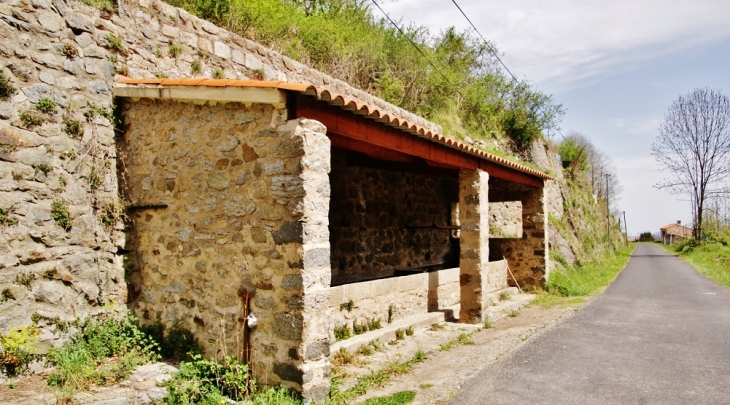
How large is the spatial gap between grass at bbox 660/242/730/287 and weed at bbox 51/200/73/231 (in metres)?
16.2

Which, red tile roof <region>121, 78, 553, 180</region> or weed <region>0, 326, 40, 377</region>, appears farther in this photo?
weed <region>0, 326, 40, 377</region>

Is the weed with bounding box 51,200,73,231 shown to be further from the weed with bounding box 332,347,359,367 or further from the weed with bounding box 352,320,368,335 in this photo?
the weed with bounding box 352,320,368,335

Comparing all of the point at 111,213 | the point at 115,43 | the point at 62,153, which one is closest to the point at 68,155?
the point at 62,153

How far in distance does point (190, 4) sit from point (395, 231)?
6.22 metres

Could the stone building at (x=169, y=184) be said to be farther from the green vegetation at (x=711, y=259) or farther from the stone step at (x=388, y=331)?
the green vegetation at (x=711, y=259)

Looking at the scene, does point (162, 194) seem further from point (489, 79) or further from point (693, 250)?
point (693, 250)

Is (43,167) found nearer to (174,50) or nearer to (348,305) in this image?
(174,50)

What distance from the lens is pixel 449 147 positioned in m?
7.13

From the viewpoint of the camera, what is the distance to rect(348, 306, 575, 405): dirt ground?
4762 mm

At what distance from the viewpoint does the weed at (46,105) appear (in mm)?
4683

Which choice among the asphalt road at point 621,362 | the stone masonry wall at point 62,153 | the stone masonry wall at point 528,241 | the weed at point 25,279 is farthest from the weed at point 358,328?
the stone masonry wall at point 528,241

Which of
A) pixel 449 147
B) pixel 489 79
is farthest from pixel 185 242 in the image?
pixel 489 79

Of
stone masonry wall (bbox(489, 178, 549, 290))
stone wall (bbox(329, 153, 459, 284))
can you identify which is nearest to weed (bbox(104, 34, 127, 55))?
stone wall (bbox(329, 153, 459, 284))

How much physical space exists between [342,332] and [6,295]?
3.62m
